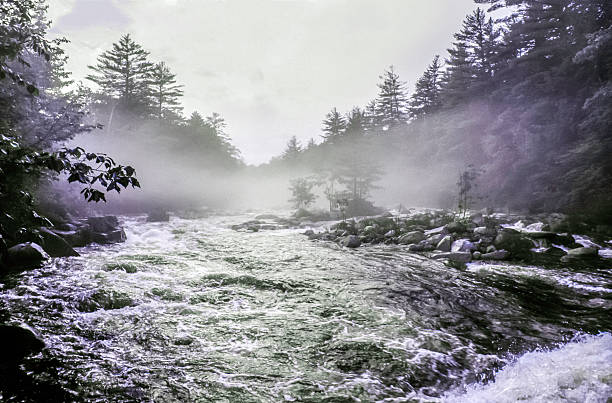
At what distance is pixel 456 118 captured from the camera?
30.1 m

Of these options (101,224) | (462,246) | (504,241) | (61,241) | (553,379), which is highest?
(101,224)

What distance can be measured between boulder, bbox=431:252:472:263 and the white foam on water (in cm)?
546

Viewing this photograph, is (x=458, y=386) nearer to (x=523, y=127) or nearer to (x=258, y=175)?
(x=523, y=127)

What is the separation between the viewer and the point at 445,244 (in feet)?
34.9

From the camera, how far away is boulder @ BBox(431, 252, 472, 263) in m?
9.15

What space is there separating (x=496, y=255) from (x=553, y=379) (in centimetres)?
700

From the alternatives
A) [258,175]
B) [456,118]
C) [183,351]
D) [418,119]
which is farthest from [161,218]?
[258,175]

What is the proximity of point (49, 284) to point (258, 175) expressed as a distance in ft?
198

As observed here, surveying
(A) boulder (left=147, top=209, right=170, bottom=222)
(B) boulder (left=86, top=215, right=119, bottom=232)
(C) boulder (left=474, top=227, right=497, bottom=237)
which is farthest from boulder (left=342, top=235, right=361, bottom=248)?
(A) boulder (left=147, top=209, right=170, bottom=222)

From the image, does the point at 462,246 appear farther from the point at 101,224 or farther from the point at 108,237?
the point at 101,224

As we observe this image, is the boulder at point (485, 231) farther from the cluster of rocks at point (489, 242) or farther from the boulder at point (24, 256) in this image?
the boulder at point (24, 256)

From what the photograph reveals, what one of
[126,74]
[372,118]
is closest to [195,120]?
[126,74]

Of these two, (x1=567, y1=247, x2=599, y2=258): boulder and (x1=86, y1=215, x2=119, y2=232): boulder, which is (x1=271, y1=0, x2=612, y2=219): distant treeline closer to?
(x1=567, y1=247, x2=599, y2=258): boulder

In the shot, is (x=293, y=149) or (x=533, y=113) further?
(x=293, y=149)
